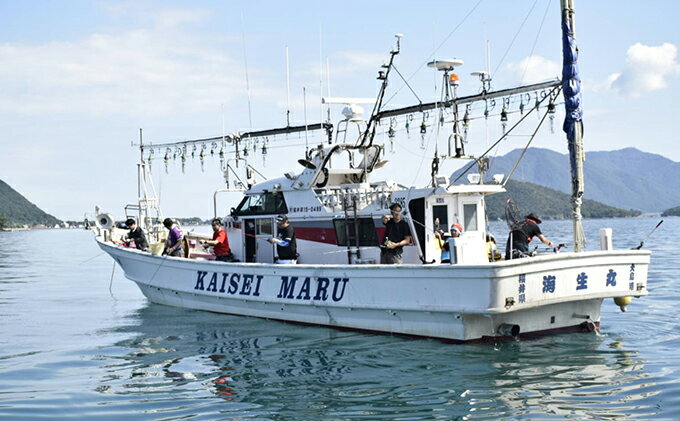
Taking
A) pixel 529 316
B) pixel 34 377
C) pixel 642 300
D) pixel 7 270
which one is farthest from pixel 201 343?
pixel 7 270

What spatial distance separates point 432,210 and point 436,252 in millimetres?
718

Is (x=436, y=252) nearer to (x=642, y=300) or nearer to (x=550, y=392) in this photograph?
(x=550, y=392)

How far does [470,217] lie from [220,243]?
17.2 feet

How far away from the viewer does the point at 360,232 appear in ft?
45.1

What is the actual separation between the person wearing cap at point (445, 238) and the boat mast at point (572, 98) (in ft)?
6.28

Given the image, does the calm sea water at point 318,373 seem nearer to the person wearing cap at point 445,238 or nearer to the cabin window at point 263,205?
the person wearing cap at point 445,238

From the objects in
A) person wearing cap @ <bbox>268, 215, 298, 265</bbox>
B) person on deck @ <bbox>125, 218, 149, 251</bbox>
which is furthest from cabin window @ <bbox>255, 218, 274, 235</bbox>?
person on deck @ <bbox>125, 218, 149, 251</bbox>

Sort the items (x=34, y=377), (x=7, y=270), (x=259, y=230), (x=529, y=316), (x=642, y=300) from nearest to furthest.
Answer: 1. (x=34, y=377)
2. (x=529, y=316)
3. (x=259, y=230)
4. (x=642, y=300)
5. (x=7, y=270)

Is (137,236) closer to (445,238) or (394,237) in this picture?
(394,237)

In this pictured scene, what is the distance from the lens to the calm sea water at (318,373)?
343 inches

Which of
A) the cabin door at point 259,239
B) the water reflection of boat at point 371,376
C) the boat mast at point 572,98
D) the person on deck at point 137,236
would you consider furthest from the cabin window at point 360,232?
the person on deck at point 137,236

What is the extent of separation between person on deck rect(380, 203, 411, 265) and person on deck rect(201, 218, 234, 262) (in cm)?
409

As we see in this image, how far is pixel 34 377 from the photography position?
10.7m

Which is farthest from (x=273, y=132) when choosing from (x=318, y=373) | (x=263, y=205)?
(x=318, y=373)
